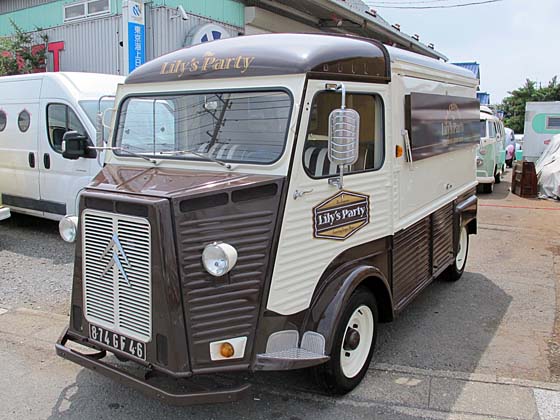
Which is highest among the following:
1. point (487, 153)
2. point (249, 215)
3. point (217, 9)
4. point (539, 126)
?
point (217, 9)

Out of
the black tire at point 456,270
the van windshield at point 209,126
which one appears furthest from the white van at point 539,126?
the van windshield at point 209,126

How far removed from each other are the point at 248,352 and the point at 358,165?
5.15ft

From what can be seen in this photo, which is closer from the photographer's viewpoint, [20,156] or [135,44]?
[20,156]

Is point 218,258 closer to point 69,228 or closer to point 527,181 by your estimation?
point 69,228

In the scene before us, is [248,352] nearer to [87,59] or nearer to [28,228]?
[28,228]

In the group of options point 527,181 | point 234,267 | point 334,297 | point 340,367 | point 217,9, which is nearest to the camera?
point 234,267

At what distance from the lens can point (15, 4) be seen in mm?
13859

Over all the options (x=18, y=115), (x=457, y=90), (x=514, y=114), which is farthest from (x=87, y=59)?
(x=514, y=114)

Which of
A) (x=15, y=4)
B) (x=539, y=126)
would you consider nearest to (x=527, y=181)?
(x=539, y=126)

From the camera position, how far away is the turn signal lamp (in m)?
3.11

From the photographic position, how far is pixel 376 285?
4125 mm

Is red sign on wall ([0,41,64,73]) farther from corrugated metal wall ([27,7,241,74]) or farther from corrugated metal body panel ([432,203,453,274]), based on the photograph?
corrugated metal body panel ([432,203,453,274])

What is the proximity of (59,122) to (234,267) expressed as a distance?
576cm

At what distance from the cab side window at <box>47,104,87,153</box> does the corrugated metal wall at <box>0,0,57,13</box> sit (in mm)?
6641
